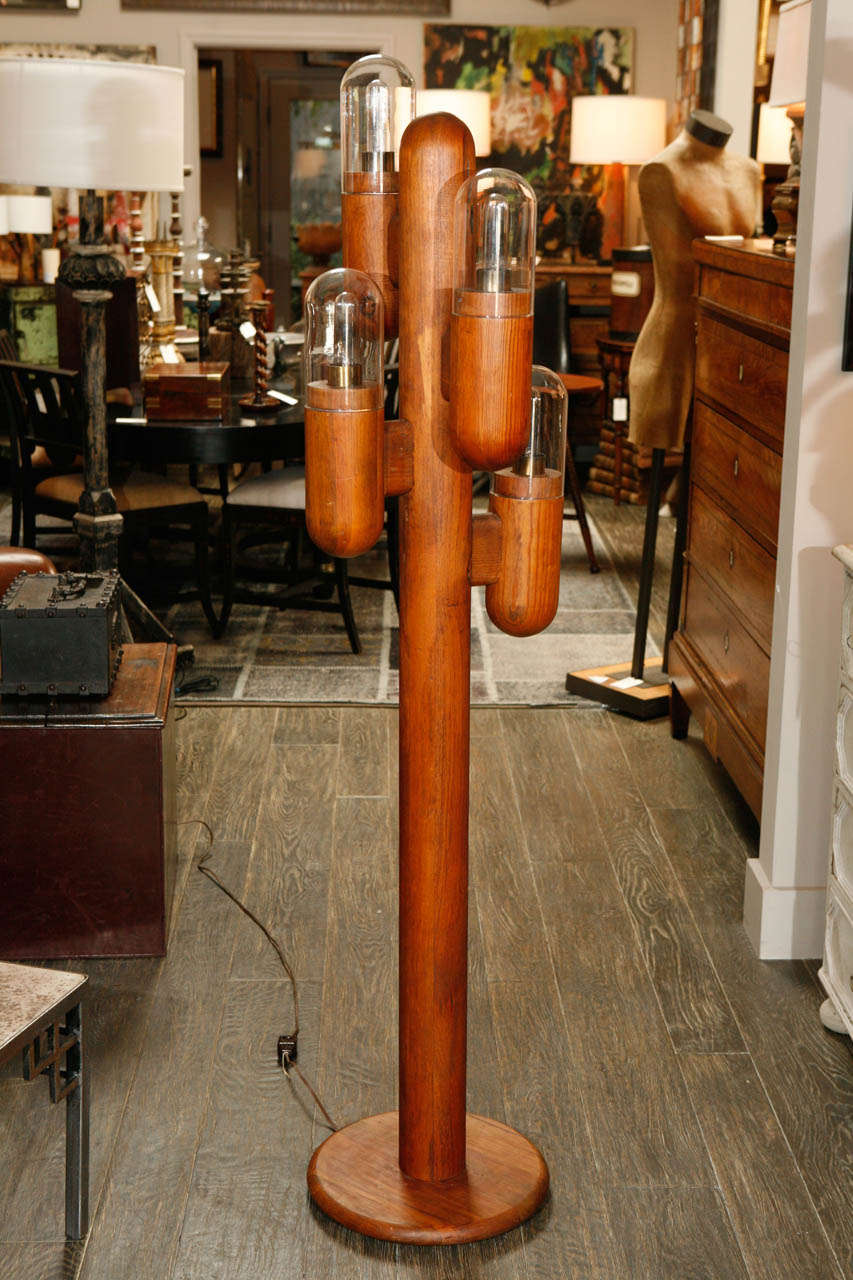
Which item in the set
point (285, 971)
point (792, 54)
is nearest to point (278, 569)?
point (285, 971)

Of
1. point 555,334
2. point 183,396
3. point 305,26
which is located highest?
point 305,26

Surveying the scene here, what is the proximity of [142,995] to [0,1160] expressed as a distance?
0.54 m

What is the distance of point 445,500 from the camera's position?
199 cm

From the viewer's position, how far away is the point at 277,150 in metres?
11.2

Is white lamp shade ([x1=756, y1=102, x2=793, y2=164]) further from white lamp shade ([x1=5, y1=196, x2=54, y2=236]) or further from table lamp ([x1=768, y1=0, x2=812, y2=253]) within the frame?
white lamp shade ([x1=5, y1=196, x2=54, y2=236])

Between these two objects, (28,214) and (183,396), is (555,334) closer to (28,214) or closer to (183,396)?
(183,396)

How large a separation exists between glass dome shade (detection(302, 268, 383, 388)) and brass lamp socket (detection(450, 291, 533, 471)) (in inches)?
4.3

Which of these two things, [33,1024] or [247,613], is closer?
[33,1024]

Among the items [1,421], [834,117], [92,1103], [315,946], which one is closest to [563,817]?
[315,946]

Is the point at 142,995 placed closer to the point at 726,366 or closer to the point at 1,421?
the point at 726,366

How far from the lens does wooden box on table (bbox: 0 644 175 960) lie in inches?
114

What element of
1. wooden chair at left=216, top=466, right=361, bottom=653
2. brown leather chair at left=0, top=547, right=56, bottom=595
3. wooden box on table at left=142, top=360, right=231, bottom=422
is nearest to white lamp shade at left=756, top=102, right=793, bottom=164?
wooden chair at left=216, top=466, right=361, bottom=653

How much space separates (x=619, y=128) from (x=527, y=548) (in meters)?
5.85

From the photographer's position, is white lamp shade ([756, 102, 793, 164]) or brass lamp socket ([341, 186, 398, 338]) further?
white lamp shade ([756, 102, 793, 164])
